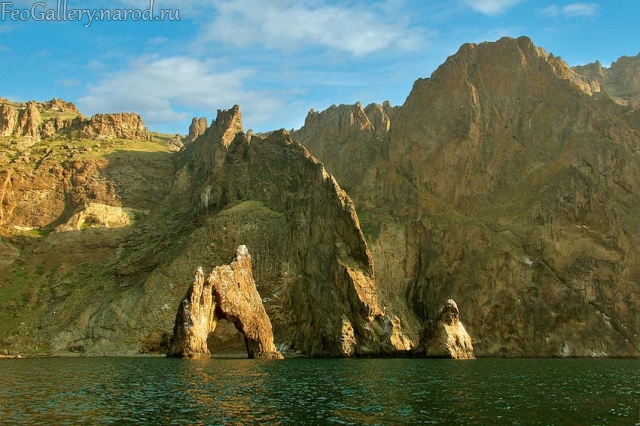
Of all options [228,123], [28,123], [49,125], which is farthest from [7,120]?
[228,123]

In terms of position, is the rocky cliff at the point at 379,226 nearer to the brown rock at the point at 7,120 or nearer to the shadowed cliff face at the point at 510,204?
the shadowed cliff face at the point at 510,204

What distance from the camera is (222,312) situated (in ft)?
322

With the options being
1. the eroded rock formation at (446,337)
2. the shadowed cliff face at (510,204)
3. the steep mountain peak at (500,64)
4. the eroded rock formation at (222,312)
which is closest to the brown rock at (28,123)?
the shadowed cliff face at (510,204)

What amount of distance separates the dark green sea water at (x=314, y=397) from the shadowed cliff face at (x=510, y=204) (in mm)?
57280

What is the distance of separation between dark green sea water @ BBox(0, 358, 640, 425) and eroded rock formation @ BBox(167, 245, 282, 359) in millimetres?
22335

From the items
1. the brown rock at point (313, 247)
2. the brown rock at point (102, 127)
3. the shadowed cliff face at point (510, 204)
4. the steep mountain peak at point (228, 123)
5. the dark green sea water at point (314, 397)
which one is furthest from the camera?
the brown rock at point (102, 127)

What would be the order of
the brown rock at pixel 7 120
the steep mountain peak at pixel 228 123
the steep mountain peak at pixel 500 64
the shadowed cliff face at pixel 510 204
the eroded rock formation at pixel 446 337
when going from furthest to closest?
the brown rock at pixel 7 120 → the steep mountain peak at pixel 228 123 → the steep mountain peak at pixel 500 64 → the shadowed cliff face at pixel 510 204 → the eroded rock formation at pixel 446 337

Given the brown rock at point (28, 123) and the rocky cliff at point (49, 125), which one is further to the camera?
the brown rock at point (28, 123)

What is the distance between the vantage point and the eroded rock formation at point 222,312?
92.4 m

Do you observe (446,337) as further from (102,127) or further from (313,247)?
(102,127)

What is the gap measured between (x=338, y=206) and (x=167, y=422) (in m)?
91.5

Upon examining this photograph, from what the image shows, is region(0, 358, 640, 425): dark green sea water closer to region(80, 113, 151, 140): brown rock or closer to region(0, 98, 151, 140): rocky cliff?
region(0, 98, 151, 140): rocky cliff

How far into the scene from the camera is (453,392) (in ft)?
161

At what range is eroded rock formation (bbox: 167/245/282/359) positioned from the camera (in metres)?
92.4
